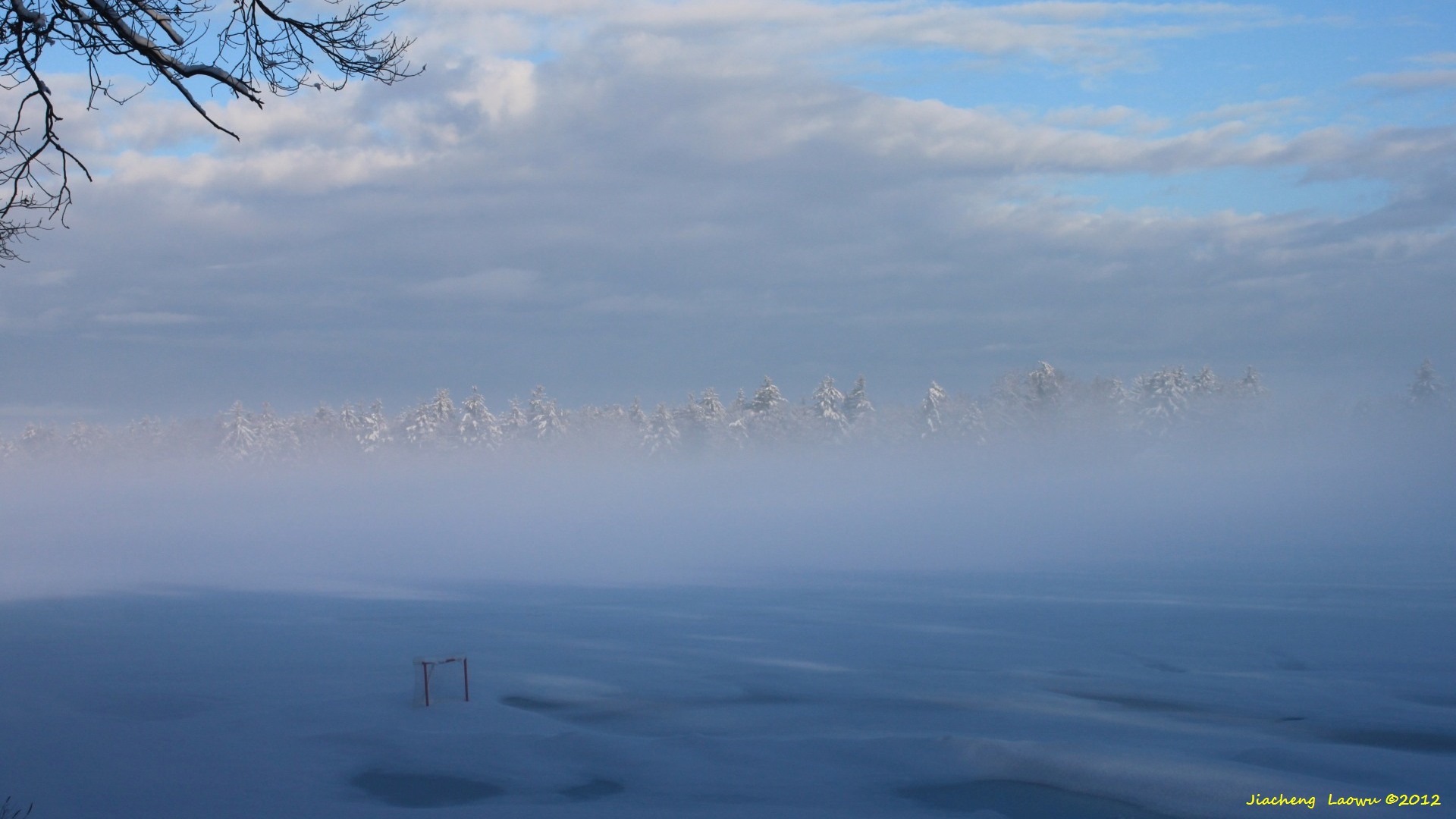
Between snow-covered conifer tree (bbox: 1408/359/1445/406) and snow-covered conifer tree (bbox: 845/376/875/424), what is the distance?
47.4 meters

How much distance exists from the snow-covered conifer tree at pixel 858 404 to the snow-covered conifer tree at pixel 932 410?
585 centimetres

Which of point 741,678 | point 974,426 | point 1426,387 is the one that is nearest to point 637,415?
point 974,426

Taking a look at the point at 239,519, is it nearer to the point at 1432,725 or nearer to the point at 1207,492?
the point at 1207,492

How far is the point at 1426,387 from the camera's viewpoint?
95.4 metres

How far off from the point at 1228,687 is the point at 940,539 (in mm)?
29981

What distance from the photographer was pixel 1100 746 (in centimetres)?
1023

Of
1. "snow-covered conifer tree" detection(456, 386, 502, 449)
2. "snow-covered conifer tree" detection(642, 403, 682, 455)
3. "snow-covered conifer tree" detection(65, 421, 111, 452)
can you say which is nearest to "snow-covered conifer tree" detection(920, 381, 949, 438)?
"snow-covered conifer tree" detection(642, 403, 682, 455)

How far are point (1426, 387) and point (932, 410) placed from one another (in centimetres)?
4205

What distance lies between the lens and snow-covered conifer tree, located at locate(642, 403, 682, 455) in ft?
332

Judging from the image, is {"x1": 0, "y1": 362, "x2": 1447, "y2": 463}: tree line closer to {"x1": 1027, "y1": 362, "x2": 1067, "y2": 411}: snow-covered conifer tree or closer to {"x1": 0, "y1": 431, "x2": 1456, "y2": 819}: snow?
{"x1": 1027, "y1": 362, "x2": 1067, "y2": 411}: snow-covered conifer tree

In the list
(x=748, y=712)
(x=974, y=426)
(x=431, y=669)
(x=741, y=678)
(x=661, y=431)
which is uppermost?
(x=661, y=431)

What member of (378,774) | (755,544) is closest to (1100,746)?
(378,774)

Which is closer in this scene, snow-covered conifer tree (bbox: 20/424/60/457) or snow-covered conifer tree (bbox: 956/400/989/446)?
snow-covered conifer tree (bbox: 956/400/989/446)

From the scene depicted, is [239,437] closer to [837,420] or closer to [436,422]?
[436,422]
